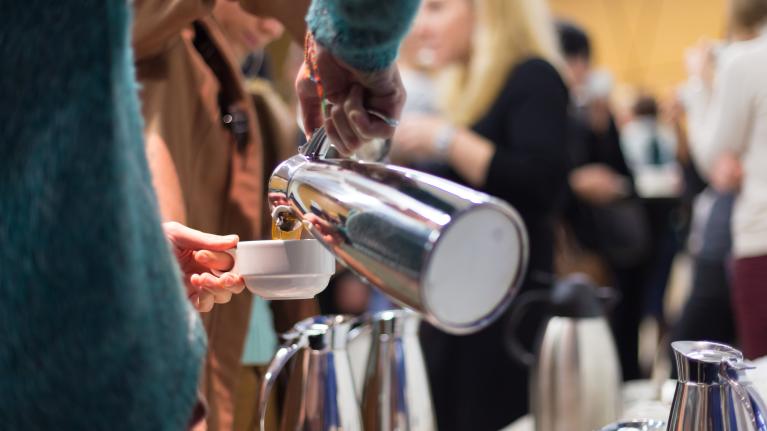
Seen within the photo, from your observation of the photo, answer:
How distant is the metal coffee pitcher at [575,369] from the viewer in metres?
0.98

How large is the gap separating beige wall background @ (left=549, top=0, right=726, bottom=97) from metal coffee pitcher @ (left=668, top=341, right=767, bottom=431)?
22.2ft

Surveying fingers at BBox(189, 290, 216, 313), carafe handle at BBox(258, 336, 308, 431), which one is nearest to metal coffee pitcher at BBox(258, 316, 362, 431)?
carafe handle at BBox(258, 336, 308, 431)

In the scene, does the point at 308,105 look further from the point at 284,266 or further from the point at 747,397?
the point at 747,397

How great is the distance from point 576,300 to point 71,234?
32.4 inches

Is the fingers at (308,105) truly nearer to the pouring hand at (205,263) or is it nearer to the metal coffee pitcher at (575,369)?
the pouring hand at (205,263)

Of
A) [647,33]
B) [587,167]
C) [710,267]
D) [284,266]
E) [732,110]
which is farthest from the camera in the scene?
[647,33]

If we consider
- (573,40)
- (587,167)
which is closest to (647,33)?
(573,40)

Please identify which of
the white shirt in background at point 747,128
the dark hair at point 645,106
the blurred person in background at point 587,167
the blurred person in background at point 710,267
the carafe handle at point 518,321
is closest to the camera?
the carafe handle at point 518,321

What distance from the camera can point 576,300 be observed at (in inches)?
41.3

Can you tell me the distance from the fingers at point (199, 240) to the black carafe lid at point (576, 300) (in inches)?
25.0

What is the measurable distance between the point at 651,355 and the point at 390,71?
11.4 feet

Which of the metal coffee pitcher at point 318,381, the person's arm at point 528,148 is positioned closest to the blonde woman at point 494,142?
the person's arm at point 528,148

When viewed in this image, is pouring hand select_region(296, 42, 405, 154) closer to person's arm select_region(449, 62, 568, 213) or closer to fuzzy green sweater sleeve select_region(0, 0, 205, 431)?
fuzzy green sweater sleeve select_region(0, 0, 205, 431)

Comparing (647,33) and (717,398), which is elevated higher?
(647,33)
